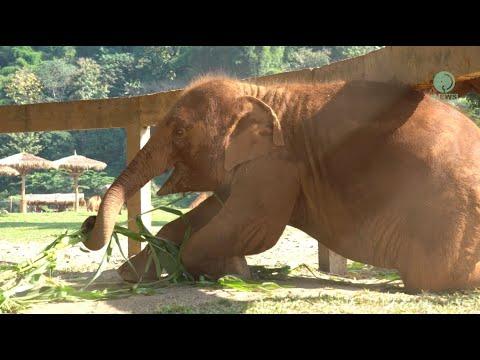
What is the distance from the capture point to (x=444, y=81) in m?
4.76

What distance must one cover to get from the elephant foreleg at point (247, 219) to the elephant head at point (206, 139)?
20 cm

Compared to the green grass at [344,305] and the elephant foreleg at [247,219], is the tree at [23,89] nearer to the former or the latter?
the elephant foreleg at [247,219]

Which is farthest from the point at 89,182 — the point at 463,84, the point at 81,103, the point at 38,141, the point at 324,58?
the point at 463,84

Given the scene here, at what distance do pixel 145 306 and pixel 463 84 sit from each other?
10.1ft

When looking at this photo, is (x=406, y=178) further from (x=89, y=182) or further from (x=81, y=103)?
(x=89, y=182)

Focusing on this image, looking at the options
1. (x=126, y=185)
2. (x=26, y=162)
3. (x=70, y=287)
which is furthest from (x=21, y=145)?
(x=70, y=287)

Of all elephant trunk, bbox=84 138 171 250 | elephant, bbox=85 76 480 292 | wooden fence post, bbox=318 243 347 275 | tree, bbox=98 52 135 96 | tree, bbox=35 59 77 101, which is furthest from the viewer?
tree, bbox=35 59 77 101

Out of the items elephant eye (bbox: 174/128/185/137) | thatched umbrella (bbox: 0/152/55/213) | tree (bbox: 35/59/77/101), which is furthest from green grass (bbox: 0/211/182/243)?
tree (bbox: 35/59/77/101)

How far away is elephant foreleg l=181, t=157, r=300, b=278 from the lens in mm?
5180

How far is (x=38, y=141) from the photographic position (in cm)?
5269

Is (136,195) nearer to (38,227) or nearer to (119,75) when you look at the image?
(38,227)

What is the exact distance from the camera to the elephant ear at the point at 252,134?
212 inches

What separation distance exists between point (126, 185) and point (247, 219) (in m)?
1.05

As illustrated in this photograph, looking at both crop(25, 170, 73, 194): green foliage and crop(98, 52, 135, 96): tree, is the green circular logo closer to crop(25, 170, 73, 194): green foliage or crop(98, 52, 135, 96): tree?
crop(25, 170, 73, 194): green foliage
